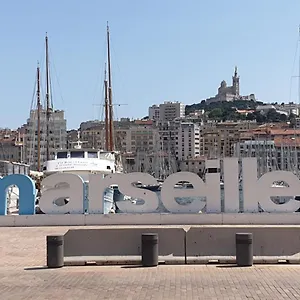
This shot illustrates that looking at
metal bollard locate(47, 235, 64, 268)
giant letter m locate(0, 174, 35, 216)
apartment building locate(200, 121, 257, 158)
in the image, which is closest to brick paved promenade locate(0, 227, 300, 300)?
metal bollard locate(47, 235, 64, 268)

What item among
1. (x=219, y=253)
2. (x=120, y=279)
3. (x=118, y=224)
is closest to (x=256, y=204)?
(x=118, y=224)

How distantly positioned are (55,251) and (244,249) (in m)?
4.47

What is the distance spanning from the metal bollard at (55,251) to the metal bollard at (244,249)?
4.19m

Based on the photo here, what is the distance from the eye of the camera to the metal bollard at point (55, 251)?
14461mm

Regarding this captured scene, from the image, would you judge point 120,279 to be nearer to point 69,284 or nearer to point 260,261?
point 69,284

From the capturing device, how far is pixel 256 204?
2539cm

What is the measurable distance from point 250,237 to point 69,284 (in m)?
4.38

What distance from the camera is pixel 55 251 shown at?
14.5 metres

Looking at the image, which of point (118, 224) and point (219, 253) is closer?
point (219, 253)

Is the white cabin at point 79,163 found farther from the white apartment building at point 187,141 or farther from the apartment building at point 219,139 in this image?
the white apartment building at point 187,141

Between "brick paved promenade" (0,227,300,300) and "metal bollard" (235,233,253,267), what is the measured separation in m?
0.26

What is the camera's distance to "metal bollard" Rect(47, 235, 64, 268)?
1446 centimetres

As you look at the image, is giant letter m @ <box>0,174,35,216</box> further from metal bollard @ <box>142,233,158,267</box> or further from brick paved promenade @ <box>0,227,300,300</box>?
metal bollard @ <box>142,233,158,267</box>

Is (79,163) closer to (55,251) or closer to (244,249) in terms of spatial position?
(55,251)
